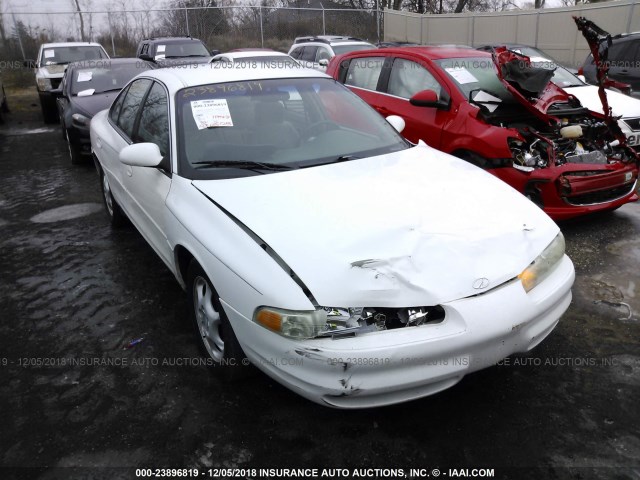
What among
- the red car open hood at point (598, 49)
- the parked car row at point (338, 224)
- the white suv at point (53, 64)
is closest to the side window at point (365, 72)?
the parked car row at point (338, 224)

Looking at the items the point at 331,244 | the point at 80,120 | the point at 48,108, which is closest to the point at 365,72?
the point at 80,120

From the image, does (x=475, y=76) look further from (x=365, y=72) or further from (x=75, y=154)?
(x=75, y=154)

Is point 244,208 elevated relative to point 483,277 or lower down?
elevated

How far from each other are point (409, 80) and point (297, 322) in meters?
4.50

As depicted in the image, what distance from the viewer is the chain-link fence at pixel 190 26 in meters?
21.6

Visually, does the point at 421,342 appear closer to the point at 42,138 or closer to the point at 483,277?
the point at 483,277

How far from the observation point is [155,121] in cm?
373

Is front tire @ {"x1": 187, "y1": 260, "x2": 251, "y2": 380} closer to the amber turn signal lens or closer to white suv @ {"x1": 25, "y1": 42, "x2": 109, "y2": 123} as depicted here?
the amber turn signal lens

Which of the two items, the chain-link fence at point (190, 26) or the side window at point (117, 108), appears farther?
the chain-link fence at point (190, 26)

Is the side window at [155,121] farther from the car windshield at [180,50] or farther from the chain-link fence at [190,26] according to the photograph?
the chain-link fence at [190,26]

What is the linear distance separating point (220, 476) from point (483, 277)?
148 cm

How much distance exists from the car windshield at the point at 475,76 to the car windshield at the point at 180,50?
9992 mm

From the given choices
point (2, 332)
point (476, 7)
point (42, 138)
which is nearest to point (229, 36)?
point (42, 138)

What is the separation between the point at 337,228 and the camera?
257 cm
